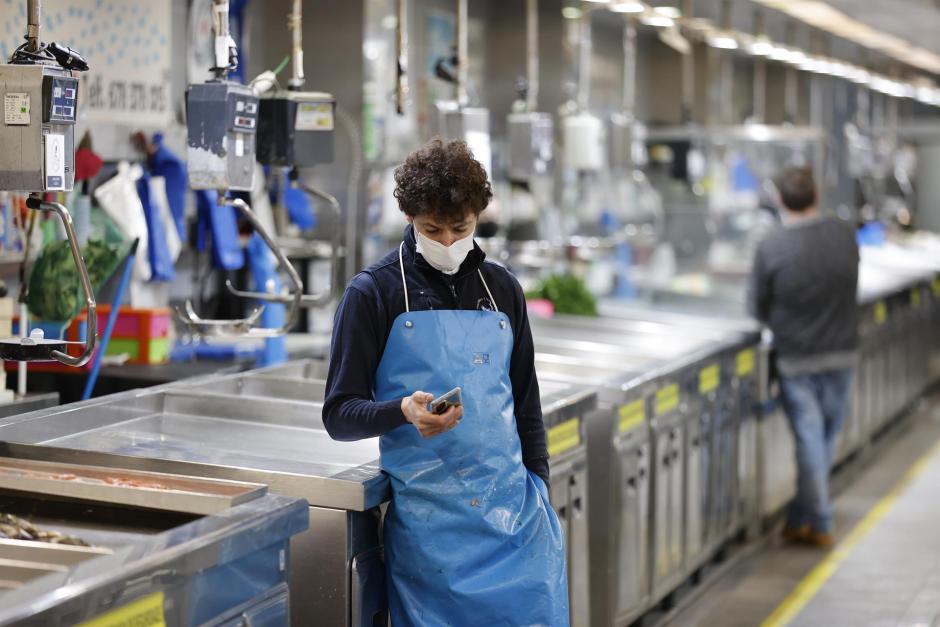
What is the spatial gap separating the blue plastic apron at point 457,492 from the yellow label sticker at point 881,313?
6.22 meters

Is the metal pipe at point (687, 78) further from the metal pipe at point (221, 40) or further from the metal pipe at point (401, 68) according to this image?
the metal pipe at point (221, 40)

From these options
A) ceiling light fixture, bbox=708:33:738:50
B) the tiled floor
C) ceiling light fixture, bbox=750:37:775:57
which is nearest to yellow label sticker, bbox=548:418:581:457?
the tiled floor

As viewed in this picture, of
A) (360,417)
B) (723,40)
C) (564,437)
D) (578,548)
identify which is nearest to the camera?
(360,417)

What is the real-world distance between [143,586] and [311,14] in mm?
3464

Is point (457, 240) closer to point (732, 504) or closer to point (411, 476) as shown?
point (411, 476)

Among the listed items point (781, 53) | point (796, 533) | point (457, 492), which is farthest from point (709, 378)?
point (781, 53)

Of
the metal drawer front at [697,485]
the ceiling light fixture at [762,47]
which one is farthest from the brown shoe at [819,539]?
the ceiling light fixture at [762,47]

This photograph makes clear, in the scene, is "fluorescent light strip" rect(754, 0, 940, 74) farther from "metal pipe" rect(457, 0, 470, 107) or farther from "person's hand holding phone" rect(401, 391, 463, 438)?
"person's hand holding phone" rect(401, 391, 463, 438)

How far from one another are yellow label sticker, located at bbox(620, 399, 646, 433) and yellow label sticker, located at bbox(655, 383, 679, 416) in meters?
0.17

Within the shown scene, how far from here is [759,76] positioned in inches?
348

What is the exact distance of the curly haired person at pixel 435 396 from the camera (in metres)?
2.70

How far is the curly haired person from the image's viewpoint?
8.84 ft

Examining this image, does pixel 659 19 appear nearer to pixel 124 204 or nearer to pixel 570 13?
pixel 570 13

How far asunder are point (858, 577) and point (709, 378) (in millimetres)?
1136
